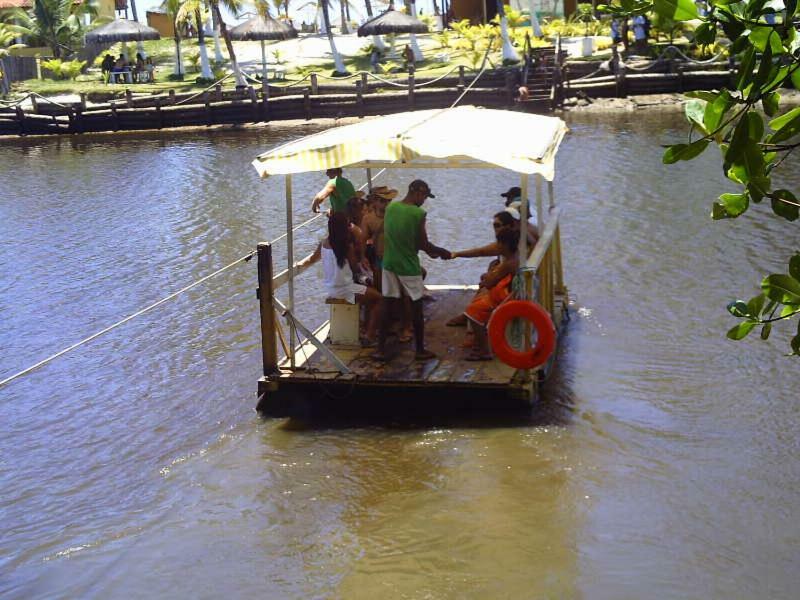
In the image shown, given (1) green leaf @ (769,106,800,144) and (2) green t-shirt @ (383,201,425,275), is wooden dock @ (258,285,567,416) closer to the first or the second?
(2) green t-shirt @ (383,201,425,275)

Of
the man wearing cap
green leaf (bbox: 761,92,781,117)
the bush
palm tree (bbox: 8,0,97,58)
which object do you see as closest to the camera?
green leaf (bbox: 761,92,781,117)

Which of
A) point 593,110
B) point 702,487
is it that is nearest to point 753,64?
point 702,487

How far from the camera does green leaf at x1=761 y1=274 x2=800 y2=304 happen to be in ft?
8.93

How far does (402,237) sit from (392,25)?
29.3 m

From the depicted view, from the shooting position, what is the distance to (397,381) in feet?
27.7

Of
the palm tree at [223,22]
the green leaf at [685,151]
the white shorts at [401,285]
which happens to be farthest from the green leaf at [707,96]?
the palm tree at [223,22]

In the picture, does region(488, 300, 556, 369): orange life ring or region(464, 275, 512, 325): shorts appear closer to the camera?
region(488, 300, 556, 369): orange life ring

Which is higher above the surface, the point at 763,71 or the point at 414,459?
the point at 763,71

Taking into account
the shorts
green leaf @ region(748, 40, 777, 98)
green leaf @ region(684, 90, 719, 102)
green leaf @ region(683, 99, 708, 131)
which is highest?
green leaf @ region(748, 40, 777, 98)

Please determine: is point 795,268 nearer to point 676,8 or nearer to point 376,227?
point 676,8

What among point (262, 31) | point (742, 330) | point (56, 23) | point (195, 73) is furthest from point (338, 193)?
point (56, 23)

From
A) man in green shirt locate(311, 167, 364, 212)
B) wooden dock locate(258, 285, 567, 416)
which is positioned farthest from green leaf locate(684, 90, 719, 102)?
man in green shirt locate(311, 167, 364, 212)

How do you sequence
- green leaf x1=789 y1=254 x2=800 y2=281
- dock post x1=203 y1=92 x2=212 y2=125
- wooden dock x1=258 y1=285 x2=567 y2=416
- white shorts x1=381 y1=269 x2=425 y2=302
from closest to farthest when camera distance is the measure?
green leaf x1=789 y1=254 x2=800 y2=281
wooden dock x1=258 y1=285 x2=567 y2=416
white shorts x1=381 y1=269 x2=425 y2=302
dock post x1=203 y1=92 x2=212 y2=125

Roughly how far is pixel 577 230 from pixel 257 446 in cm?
883
